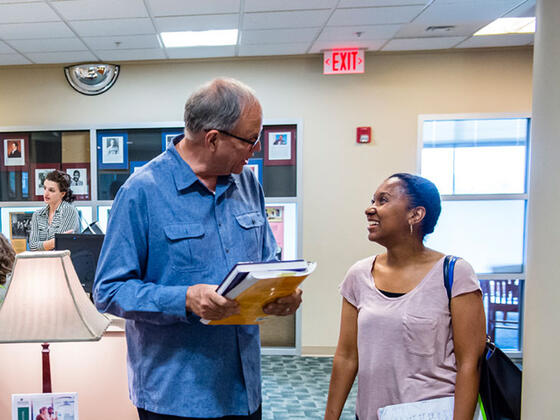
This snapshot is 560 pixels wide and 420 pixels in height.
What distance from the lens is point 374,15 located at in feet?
9.55

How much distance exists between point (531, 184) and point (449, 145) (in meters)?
2.68

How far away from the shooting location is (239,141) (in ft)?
3.49

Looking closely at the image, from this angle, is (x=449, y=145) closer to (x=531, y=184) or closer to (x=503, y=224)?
(x=503, y=224)

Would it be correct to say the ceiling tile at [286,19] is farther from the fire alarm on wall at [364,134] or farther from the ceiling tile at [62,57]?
the ceiling tile at [62,57]

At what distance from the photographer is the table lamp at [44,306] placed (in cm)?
109

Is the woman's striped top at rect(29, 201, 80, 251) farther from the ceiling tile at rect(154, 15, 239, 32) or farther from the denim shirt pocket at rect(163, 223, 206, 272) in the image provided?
the denim shirt pocket at rect(163, 223, 206, 272)

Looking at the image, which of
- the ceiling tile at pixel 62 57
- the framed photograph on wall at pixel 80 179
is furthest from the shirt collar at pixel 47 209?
the ceiling tile at pixel 62 57

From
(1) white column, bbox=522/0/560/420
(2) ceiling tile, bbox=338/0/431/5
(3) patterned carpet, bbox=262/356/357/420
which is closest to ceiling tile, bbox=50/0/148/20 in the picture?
(2) ceiling tile, bbox=338/0/431/5

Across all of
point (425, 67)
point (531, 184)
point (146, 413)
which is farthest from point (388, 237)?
point (425, 67)

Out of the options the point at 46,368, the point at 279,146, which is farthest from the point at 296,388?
the point at 46,368

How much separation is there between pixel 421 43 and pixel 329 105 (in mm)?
946

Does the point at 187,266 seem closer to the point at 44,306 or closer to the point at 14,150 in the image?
the point at 44,306

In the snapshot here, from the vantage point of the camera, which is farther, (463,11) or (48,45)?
(48,45)

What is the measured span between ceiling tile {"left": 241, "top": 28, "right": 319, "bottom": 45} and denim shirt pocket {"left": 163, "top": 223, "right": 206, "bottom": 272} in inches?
101
